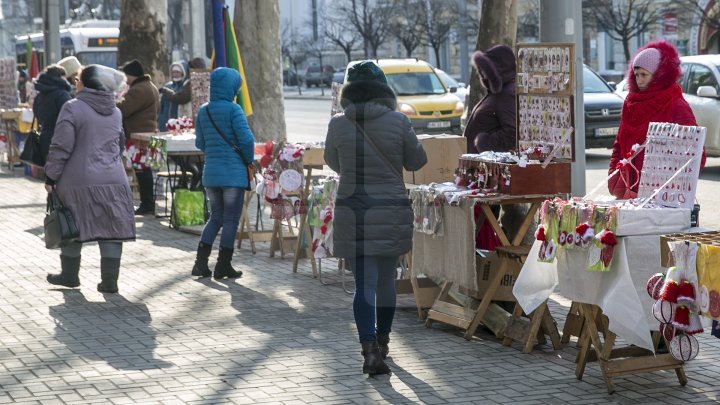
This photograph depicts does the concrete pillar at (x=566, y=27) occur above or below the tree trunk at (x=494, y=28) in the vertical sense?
below

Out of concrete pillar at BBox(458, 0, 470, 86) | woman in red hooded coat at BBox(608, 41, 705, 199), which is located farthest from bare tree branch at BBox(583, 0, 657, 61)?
woman in red hooded coat at BBox(608, 41, 705, 199)

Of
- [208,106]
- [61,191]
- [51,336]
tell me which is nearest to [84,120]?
[61,191]

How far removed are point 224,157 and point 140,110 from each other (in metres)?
5.81

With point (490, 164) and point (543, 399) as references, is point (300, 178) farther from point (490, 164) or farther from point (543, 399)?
point (543, 399)

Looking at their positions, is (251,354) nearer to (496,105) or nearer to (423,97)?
(496,105)

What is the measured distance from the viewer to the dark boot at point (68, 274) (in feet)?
34.6

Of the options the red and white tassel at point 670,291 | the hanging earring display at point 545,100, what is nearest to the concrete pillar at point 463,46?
the hanging earring display at point 545,100

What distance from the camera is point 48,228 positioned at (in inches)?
398

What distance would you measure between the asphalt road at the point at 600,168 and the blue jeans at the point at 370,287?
653 cm

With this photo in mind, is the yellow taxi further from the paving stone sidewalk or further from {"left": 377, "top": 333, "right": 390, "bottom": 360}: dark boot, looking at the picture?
{"left": 377, "top": 333, "right": 390, "bottom": 360}: dark boot

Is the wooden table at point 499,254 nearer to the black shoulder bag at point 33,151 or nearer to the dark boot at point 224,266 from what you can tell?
the dark boot at point 224,266

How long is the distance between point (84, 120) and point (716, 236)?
17.5 feet

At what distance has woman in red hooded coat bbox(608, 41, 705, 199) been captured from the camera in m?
7.74

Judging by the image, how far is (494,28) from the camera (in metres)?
19.1
